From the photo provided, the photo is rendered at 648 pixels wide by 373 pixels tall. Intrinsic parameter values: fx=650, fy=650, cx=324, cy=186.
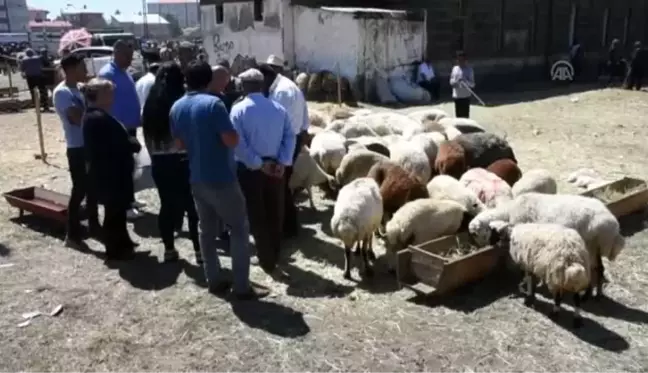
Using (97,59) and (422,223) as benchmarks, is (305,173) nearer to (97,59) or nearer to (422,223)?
(422,223)

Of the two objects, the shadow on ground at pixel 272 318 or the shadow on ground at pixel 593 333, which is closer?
the shadow on ground at pixel 593 333

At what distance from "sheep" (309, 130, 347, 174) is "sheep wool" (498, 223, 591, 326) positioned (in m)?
3.74

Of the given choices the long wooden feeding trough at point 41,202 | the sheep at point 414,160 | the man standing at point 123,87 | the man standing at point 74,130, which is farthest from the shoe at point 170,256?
the sheep at point 414,160

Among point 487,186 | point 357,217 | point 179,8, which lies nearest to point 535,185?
point 487,186

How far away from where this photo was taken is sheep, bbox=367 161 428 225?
7.18 metres

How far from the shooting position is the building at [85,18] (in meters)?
85.9

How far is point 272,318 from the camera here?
5.54m

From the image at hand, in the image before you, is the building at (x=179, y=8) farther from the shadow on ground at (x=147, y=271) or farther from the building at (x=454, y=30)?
the shadow on ground at (x=147, y=271)

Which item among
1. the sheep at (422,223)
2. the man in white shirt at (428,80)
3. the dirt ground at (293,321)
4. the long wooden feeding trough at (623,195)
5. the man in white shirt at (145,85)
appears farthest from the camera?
the man in white shirt at (428,80)

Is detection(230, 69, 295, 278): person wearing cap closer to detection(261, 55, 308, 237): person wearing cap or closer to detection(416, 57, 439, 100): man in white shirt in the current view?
detection(261, 55, 308, 237): person wearing cap

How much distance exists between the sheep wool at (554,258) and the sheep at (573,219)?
370 mm

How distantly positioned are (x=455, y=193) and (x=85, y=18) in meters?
90.0

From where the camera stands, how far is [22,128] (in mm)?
15938

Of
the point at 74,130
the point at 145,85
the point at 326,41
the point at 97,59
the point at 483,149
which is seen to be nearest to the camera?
the point at 74,130
